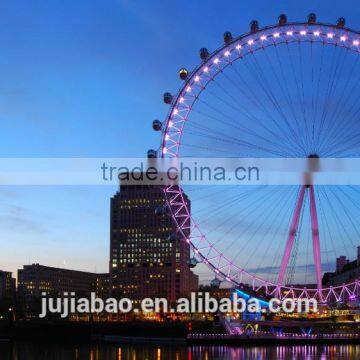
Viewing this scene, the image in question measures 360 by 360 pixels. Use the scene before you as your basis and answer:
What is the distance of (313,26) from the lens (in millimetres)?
47500

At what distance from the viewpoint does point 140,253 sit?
18188cm

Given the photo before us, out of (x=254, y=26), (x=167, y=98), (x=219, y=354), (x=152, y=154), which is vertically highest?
(x=254, y=26)

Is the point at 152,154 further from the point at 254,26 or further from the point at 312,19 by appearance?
the point at 312,19

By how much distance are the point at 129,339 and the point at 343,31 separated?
46.4 meters

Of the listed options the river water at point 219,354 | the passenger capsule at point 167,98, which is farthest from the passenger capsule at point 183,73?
the river water at point 219,354

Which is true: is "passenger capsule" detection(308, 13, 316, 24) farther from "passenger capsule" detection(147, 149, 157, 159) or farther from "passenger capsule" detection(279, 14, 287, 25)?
"passenger capsule" detection(147, 149, 157, 159)

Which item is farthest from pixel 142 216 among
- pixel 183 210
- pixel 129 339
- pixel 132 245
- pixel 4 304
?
pixel 183 210

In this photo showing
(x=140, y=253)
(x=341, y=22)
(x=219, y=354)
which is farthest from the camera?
(x=140, y=253)

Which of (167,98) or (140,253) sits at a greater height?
(167,98)

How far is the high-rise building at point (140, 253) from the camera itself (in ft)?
584

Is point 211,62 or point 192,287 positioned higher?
point 211,62

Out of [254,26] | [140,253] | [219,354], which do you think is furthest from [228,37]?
[140,253]

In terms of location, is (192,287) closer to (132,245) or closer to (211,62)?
(132,245)

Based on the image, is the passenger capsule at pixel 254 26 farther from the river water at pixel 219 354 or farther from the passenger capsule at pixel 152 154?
the river water at pixel 219 354
